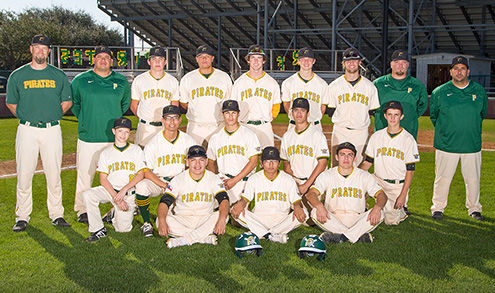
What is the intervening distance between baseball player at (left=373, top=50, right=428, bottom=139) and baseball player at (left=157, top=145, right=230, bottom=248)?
2710 mm

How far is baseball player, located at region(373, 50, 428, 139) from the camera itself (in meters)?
6.76

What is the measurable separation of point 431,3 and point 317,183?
23034 millimetres

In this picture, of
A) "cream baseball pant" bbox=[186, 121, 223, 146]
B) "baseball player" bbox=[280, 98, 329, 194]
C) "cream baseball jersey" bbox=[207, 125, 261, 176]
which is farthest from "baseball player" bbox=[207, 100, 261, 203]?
"cream baseball pant" bbox=[186, 121, 223, 146]

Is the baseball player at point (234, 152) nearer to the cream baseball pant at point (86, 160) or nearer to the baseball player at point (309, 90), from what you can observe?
the baseball player at point (309, 90)

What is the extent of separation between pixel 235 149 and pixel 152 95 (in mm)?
1489

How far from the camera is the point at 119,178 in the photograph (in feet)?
19.6

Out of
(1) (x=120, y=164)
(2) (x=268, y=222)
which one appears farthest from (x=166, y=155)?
(2) (x=268, y=222)

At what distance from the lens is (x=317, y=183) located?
5.88m

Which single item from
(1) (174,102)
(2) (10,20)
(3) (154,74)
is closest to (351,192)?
(1) (174,102)

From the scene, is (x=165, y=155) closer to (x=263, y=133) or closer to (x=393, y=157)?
(x=263, y=133)

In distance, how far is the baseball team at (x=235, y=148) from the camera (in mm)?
5723

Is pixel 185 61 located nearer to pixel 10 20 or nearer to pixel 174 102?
pixel 10 20

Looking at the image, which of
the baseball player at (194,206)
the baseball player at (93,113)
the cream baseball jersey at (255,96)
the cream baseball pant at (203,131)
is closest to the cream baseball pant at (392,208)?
the cream baseball jersey at (255,96)

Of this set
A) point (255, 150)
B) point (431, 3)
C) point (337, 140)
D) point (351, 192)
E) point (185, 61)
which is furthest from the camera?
point (185, 61)
